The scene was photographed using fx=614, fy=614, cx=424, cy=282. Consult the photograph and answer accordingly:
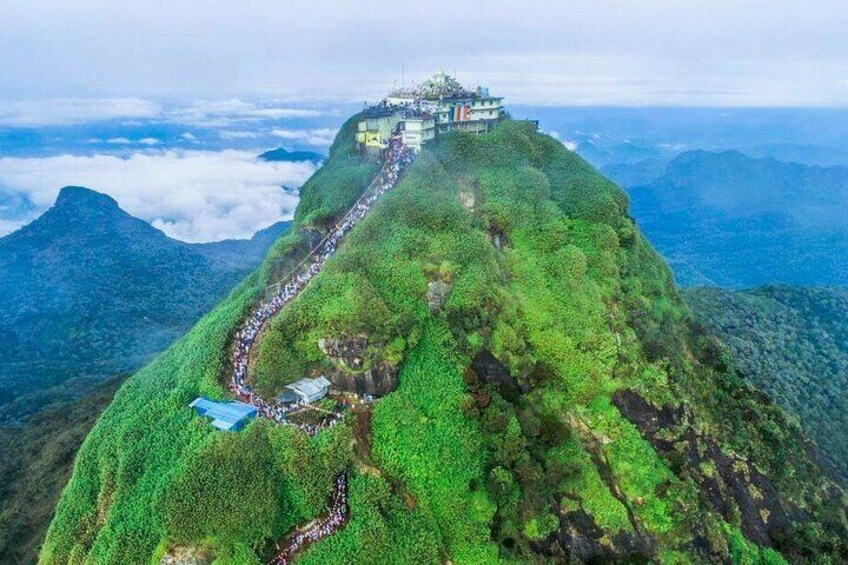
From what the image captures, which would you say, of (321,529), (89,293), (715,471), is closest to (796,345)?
(715,471)

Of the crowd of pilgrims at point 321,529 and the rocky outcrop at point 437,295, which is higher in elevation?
the rocky outcrop at point 437,295

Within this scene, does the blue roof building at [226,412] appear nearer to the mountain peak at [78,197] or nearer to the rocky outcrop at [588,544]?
the rocky outcrop at [588,544]

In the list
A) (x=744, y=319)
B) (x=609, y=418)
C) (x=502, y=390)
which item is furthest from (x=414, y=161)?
(x=744, y=319)

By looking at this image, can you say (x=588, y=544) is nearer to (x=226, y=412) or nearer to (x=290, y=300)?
(x=226, y=412)

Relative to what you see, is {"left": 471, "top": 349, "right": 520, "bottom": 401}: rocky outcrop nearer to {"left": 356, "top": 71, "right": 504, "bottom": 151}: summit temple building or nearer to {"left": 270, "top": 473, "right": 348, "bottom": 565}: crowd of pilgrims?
{"left": 270, "top": 473, "right": 348, "bottom": 565}: crowd of pilgrims

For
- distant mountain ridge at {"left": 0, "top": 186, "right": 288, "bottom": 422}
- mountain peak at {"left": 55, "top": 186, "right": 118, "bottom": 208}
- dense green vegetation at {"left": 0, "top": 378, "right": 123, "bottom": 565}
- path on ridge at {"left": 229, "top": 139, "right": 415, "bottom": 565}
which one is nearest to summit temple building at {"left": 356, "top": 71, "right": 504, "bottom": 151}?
path on ridge at {"left": 229, "top": 139, "right": 415, "bottom": 565}

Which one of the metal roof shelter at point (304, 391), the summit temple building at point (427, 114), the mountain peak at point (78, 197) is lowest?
the mountain peak at point (78, 197)

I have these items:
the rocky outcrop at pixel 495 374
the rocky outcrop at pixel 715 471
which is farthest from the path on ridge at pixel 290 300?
the rocky outcrop at pixel 715 471
